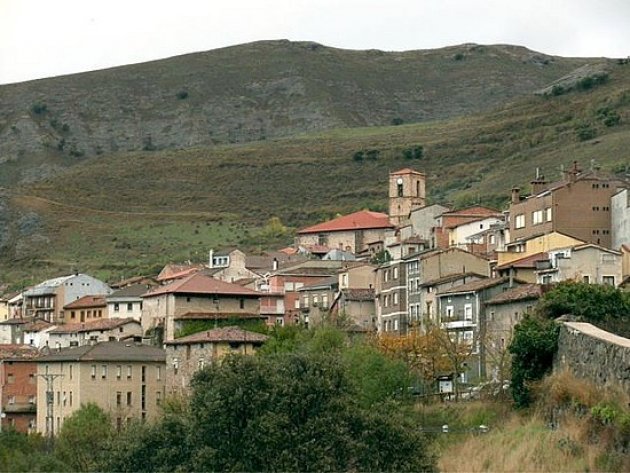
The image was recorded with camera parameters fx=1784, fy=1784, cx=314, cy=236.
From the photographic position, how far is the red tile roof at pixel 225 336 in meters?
89.2

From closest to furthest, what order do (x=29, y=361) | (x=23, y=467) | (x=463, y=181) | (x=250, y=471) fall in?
(x=250, y=471) → (x=23, y=467) → (x=29, y=361) → (x=463, y=181)

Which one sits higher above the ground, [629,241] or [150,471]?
[629,241]

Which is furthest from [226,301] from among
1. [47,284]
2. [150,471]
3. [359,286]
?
[150,471]

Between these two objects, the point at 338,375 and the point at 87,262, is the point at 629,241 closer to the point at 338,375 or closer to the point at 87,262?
the point at 338,375

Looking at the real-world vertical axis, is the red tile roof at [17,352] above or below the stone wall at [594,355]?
below

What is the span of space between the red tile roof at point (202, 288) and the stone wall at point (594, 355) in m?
51.5

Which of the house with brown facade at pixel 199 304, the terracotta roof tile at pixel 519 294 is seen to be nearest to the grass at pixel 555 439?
the terracotta roof tile at pixel 519 294

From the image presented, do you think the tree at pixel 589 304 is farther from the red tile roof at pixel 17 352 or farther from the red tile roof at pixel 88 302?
the red tile roof at pixel 88 302

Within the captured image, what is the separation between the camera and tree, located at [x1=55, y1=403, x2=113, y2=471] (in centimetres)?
6991

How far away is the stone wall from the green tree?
3.19ft

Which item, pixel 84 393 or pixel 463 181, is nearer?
pixel 84 393

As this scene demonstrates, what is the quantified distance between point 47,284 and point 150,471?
87.3 m

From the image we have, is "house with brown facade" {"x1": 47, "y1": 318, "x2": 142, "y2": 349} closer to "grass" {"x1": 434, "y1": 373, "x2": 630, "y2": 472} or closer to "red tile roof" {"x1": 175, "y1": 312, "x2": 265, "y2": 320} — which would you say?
"red tile roof" {"x1": 175, "y1": 312, "x2": 265, "y2": 320}

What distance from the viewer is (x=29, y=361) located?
103688 millimetres
